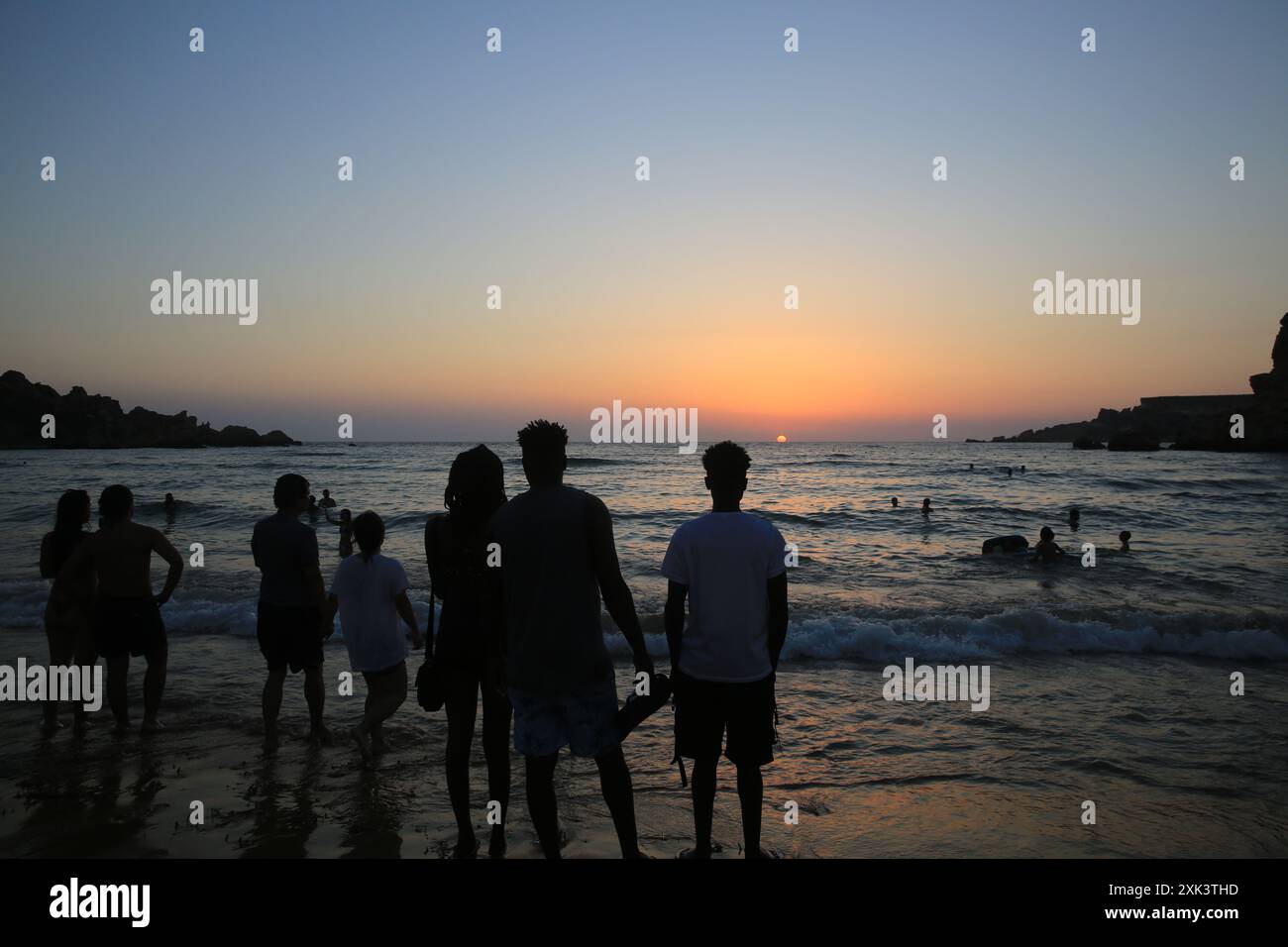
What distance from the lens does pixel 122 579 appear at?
18.8ft

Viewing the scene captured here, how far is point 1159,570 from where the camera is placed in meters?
15.4

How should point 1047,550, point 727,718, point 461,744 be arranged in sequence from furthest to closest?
1. point 1047,550
2. point 461,744
3. point 727,718

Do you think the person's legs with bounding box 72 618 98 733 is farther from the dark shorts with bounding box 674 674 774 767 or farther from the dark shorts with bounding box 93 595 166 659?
the dark shorts with bounding box 674 674 774 767

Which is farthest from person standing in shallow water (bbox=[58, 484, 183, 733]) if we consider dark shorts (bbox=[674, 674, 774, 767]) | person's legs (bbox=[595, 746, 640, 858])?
dark shorts (bbox=[674, 674, 774, 767])

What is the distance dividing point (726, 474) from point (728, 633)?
2.78 ft

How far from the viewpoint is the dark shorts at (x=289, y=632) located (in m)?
5.41

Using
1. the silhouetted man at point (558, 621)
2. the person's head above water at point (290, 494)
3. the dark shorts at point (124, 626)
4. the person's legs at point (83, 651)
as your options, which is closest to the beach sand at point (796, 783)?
the person's legs at point (83, 651)

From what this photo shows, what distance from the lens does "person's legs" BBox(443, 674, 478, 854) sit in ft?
12.6

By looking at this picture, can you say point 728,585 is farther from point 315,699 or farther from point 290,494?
point 315,699

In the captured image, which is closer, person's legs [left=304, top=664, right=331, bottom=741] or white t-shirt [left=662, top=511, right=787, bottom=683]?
white t-shirt [left=662, top=511, right=787, bottom=683]

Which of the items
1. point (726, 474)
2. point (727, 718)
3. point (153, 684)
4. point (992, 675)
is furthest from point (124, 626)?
point (992, 675)

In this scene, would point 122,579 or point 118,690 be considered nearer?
point 122,579

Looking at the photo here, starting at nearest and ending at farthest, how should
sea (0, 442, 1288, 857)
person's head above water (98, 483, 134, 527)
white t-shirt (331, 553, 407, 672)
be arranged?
sea (0, 442, 1288, 857) → white t-shirt (331, 553, 407, 672) → person's head above water (98, 483, 134, 527)

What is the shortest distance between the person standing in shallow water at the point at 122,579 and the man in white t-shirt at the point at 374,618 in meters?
1.66
